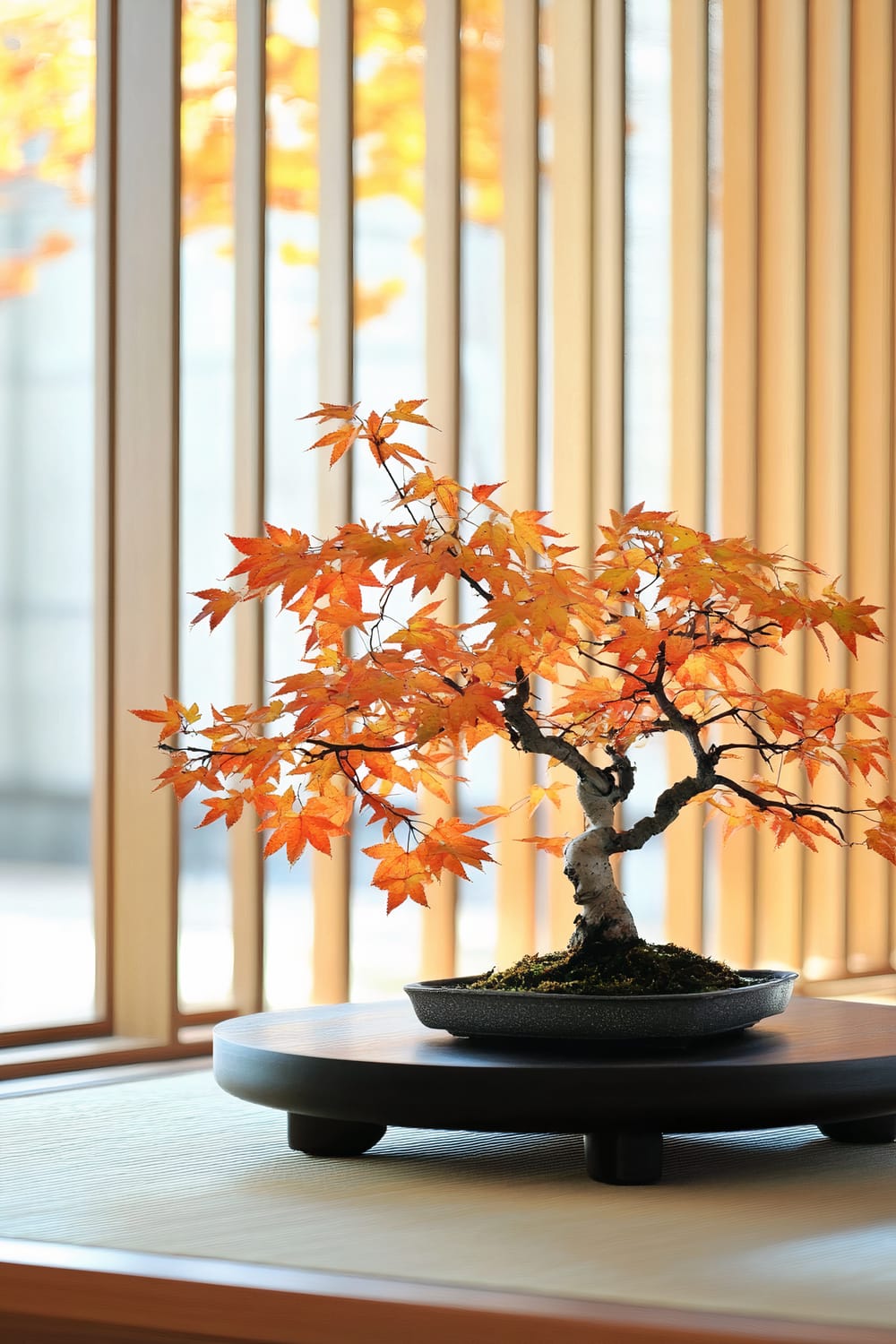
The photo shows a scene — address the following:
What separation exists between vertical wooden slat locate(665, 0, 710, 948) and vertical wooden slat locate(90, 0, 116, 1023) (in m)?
0.77

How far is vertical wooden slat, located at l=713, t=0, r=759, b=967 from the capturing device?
2230 millimetres

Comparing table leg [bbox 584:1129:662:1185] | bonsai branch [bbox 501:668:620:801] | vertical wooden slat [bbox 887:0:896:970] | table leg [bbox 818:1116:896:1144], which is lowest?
table leg [bbox 818:1116:896:1144]

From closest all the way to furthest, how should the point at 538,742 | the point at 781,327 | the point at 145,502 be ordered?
the point at 538,742, the point at 145,502, the point at 781,327

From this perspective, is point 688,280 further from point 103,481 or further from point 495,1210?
point 495,1210

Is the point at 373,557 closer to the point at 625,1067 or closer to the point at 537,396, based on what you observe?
the point at 625,1067

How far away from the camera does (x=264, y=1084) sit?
1.18 metres


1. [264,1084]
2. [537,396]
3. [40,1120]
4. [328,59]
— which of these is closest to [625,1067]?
[264,1084]

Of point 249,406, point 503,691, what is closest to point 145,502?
point 249,406

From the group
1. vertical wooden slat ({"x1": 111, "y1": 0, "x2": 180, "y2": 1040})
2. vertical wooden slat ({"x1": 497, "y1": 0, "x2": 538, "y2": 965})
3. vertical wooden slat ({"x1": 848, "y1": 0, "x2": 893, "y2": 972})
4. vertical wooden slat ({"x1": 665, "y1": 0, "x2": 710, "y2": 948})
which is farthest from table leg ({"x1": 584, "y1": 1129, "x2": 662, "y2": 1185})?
vertical wooden slat ({"x1": 848, "y1": 0, "x2": 893, "y2": 972})

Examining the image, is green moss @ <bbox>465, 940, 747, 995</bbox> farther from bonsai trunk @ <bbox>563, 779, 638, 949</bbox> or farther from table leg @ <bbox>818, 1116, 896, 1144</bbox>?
table leg @ <bbox>818, 1116, 896, 1144</bbox>

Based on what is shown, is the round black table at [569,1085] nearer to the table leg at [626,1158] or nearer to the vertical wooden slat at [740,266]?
the table leg at [626,1158]

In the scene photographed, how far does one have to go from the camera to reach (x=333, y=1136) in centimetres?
125

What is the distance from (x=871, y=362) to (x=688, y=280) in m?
0.38

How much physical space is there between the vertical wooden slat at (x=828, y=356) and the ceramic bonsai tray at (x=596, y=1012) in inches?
Answer: 45.3
